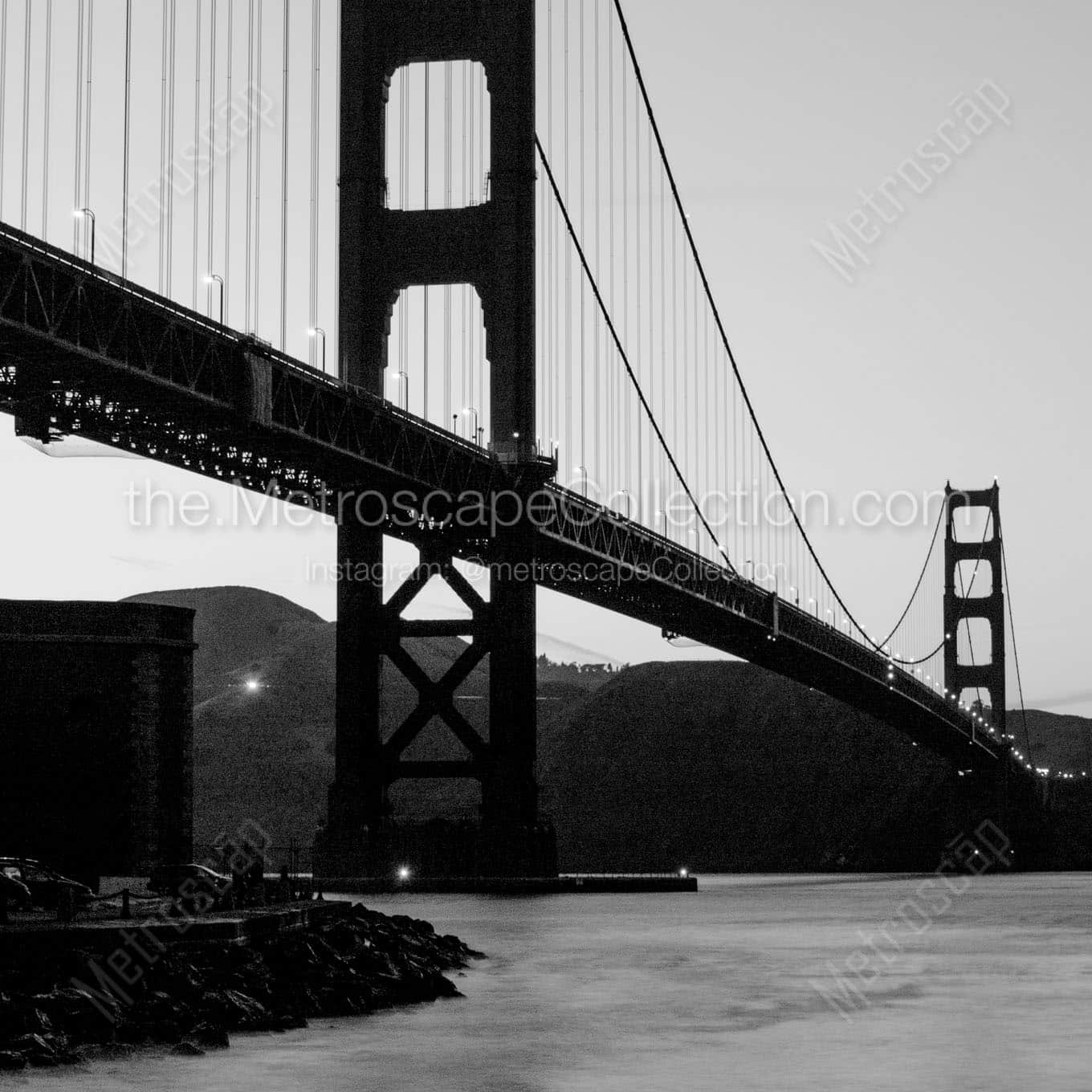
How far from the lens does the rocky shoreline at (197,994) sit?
21.7 metres

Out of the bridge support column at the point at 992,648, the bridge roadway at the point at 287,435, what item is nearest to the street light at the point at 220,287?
the bridge roadway at the point at 287,435

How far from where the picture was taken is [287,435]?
150 feet

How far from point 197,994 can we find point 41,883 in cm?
552

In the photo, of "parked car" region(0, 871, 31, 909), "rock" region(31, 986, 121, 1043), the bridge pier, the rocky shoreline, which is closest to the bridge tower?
the bridge pier

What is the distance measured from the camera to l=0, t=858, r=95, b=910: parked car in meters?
27.9

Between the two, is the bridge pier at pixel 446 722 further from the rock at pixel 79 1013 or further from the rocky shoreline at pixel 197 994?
the rock at pixel 79 1013

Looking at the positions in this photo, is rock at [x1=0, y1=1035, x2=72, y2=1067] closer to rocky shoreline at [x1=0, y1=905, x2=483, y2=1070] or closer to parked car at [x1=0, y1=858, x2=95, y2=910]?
rocky shoreline at [x1=0, y1=905, x2=483, y2=1070]

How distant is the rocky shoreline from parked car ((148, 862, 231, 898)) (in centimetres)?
308

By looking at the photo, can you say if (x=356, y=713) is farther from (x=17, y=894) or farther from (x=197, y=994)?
(x=197, y=994)

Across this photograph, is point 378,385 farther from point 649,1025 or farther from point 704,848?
point 704,848

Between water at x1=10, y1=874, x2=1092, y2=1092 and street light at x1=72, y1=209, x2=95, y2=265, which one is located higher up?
street light at x1=72, y1=209, x2=95, y2=265

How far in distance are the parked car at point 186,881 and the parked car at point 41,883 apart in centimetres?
224

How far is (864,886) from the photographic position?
8044 centimetres

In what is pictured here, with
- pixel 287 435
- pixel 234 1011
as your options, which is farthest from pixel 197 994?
pixel 287 435
